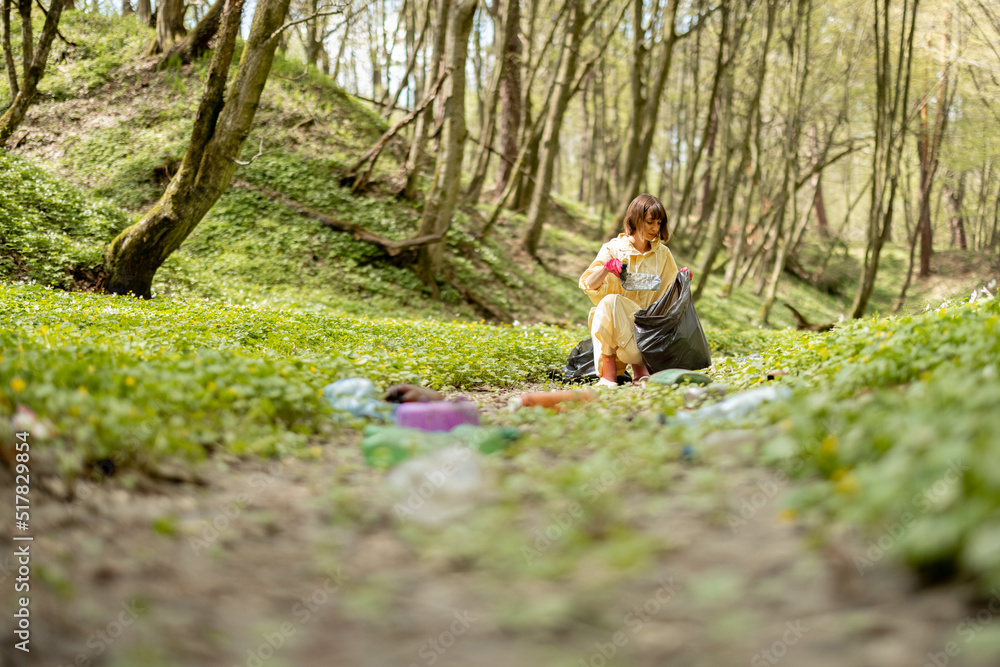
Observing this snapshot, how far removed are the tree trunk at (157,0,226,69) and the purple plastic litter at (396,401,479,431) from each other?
15.8 m

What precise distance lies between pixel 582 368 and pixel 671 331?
3.86 ft

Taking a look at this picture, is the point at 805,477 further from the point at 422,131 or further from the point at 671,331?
the point at 422,131

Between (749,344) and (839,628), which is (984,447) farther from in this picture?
(749,344)

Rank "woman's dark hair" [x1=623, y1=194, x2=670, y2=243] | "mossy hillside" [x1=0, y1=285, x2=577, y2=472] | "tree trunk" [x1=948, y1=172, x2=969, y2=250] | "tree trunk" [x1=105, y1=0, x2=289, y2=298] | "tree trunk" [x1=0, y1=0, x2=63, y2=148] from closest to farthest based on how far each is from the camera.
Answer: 1. "mossy hillside" [x1=0, y1=285, x2=577, y2=472]
2. "woman's dark hair" [x1=623, y1=194, x2=670, y2=243]
3. "tree trunk" [x1=105, y1=0, x2=289, y2=298]
4. "tree trunk" [x1=0, y1=0, x2=63, y2=148]
5. "tree trunk" [x1=948, y1=172, x2=969, y2=250]

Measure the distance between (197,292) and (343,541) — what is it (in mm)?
9537

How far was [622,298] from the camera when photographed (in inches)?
269

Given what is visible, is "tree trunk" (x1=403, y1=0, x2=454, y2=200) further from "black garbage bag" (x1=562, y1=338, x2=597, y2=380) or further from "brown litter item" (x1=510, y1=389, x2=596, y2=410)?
"brown litter item" (x1=510, y1=389, x2=596, y2=410)

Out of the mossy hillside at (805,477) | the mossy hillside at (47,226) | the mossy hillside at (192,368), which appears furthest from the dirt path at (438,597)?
the mossy hillside at (47,226)

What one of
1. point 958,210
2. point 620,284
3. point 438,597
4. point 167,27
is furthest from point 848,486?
point 958,210

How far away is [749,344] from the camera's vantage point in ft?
36.2

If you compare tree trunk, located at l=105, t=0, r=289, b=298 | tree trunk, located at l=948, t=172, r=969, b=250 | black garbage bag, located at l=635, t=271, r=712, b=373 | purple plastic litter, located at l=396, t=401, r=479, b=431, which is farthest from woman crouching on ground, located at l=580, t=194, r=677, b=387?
tree trunk, located at l=948, t=172, r=969, b=250

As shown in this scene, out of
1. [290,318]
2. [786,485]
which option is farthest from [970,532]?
[290,318]

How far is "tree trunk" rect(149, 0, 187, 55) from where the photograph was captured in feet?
54.5

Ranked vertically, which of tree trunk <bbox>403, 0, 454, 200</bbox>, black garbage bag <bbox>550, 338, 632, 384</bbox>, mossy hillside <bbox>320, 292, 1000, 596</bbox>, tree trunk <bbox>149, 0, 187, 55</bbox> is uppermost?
tree trunk <bbox>149, 0, 187, 55</bbox>
